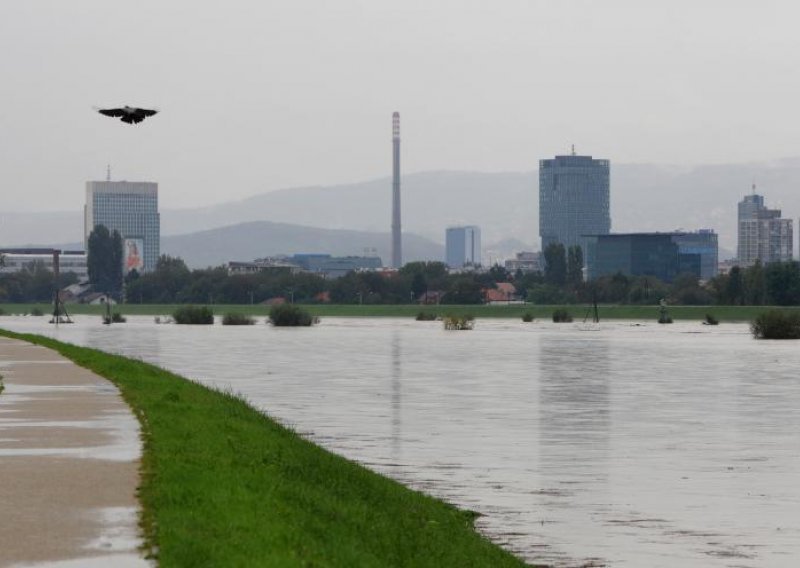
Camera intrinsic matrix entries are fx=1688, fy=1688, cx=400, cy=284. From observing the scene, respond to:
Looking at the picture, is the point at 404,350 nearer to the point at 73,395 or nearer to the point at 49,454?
the point at 73,395

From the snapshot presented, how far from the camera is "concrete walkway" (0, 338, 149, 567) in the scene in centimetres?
1519

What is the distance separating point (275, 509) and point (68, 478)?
126 inches

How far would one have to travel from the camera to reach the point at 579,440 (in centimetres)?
3519

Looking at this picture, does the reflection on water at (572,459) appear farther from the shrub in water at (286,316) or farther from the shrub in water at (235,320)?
the shrub in water at (235,320)

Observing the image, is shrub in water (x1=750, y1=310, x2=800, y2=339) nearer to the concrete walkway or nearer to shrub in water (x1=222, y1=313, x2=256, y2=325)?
shrub in water (x1=222, y1=313, x2=256, y2=325)

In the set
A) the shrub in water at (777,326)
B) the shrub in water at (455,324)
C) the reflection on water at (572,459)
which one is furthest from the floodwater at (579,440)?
the shrub in water at (455,324)

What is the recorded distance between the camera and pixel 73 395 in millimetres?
34688

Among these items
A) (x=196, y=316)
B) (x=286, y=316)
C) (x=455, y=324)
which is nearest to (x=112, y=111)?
(x=455, y=324)

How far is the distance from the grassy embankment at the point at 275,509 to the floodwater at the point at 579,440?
47.6 inches

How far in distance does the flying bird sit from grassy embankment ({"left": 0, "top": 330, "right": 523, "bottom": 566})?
5801 mm

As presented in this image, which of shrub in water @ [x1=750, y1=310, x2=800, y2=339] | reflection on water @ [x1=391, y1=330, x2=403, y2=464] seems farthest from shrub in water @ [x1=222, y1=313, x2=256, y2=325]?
reflection on water @ [x1=391, y1=330, x2=403, y2=464]

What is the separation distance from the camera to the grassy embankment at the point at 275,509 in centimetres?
1561

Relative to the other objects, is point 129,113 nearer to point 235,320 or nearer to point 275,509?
point 275,509

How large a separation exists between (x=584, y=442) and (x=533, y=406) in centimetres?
1147
